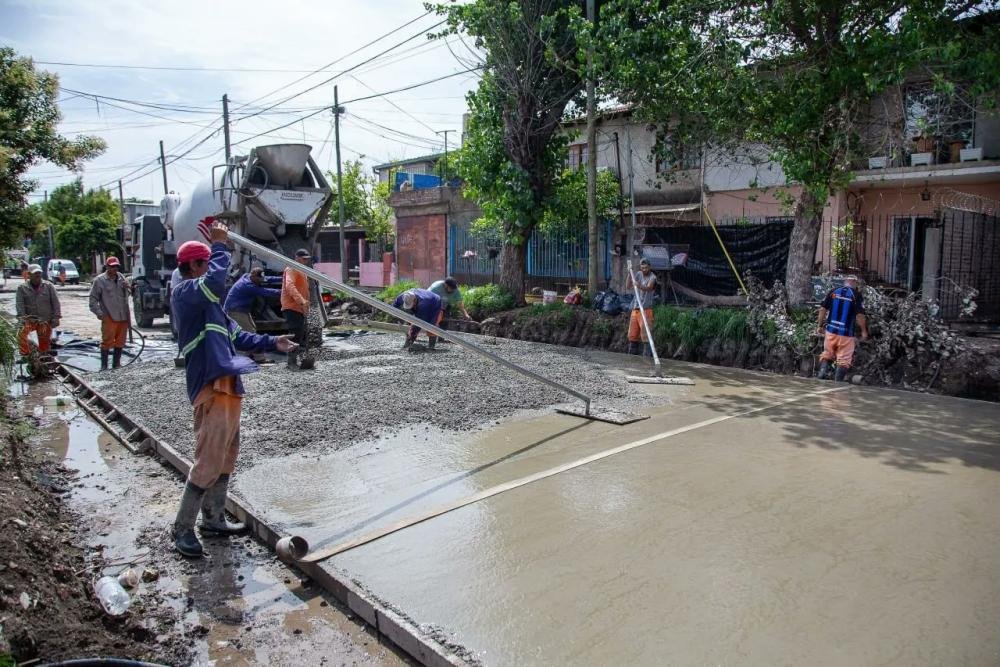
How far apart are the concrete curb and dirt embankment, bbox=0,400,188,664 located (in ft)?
2.47

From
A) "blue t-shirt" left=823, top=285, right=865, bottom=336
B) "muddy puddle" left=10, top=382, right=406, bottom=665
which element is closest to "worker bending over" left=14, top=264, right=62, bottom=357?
"muddy puddle" left=10, top=382, right=406, bottom=665

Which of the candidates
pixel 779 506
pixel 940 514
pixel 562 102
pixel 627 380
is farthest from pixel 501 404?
pixel 562 102

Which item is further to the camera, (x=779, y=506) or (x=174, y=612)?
(x=779, y=506)

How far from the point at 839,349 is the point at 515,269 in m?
8.52

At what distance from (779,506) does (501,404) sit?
3.44 metres

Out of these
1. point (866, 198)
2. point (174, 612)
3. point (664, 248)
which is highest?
point (866, 198)

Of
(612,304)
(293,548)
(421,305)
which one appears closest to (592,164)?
(612,304)

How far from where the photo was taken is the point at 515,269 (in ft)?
52.2

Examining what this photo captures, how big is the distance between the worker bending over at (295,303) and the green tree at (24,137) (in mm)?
3013

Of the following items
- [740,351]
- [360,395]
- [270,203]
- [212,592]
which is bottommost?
[212,592]

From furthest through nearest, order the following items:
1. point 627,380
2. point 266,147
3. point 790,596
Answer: point 266,147
point 627,380
point 790,596

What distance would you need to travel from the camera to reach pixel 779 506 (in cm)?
430

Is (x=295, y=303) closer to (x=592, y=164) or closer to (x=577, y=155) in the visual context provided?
(x=592, y=164)

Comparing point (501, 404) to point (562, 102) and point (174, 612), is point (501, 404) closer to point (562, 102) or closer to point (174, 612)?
point (174, 612)
